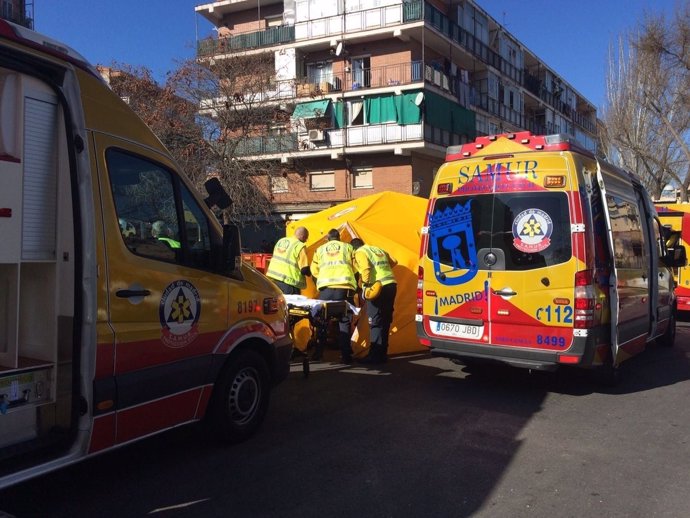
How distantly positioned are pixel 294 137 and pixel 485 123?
14031mm

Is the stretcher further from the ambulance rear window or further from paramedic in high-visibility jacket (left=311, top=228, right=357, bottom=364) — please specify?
the ambulance rear window

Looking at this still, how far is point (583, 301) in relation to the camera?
5652 mm

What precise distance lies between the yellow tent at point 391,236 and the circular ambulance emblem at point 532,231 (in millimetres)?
2856

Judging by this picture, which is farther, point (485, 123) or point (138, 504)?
point (485, 123)

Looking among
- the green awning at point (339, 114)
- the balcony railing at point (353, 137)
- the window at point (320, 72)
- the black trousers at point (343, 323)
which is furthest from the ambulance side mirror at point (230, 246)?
the window at point (320, 72)

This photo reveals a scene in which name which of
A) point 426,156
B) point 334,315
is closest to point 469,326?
point 334,315

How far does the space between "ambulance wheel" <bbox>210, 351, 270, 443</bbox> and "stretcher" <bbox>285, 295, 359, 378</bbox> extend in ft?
6.86

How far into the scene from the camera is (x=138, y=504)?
364cm

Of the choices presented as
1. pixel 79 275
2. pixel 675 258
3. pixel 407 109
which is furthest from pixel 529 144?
pixel 407 109

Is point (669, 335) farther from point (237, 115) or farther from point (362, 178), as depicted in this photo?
point (362, 178)

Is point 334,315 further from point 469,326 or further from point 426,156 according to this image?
point 426,156

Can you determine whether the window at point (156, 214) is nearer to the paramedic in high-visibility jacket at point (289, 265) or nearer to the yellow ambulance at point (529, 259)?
the yellow ambulance at point (529, 259)

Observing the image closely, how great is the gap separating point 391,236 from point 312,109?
22.1m

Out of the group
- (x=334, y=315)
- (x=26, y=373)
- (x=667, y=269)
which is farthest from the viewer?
(x=667, y=269)
